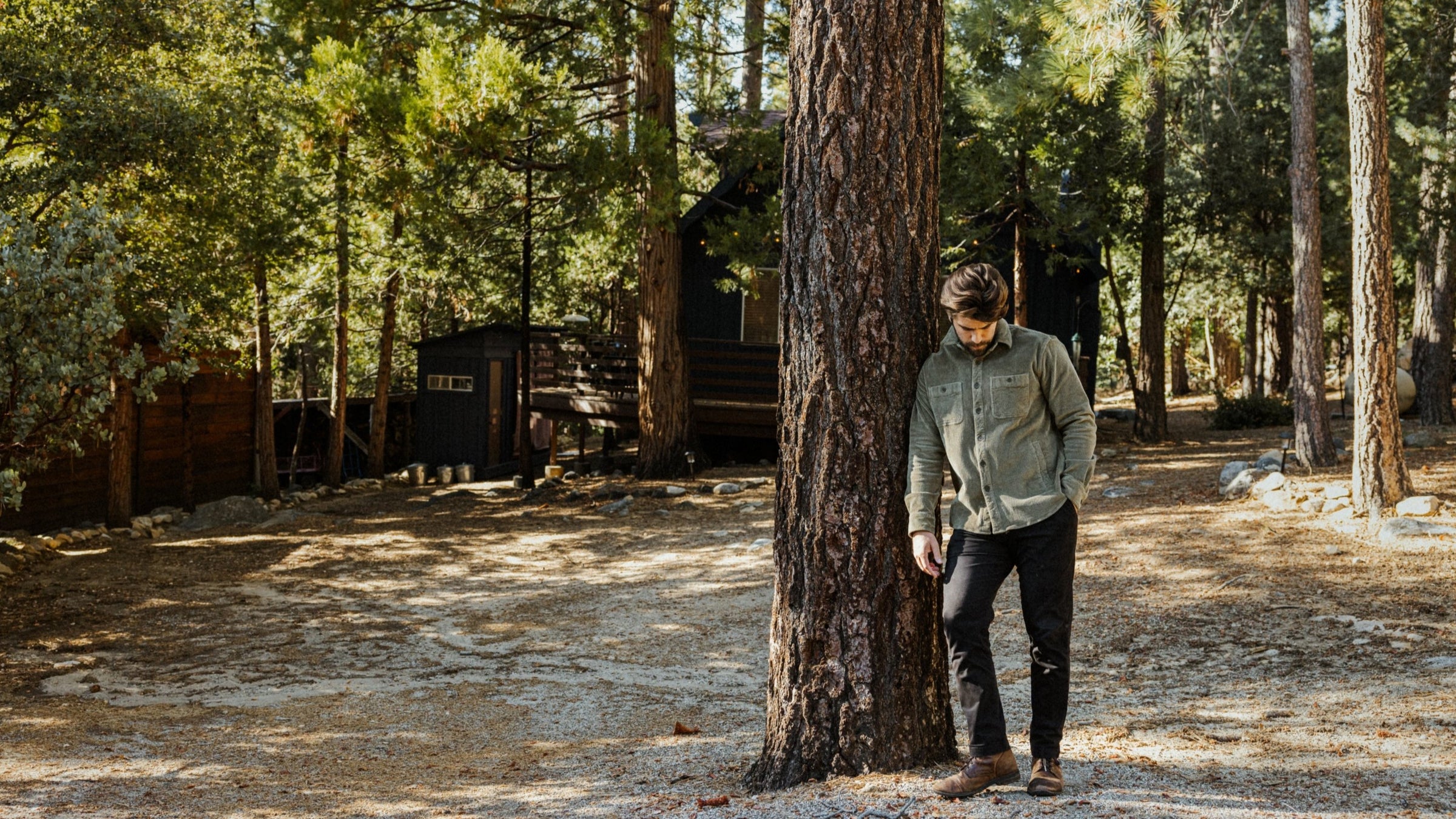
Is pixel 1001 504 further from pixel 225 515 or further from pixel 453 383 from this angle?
pixel 453 383

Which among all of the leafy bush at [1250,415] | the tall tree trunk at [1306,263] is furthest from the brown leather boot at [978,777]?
the leafy bush at [1250,415]

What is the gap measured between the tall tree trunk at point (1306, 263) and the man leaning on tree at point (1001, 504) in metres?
8.95

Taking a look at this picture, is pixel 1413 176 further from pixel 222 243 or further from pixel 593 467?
pixel 222 243

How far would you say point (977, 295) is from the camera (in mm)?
3424

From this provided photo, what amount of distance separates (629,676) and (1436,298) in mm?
13221

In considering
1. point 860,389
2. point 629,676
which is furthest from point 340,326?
point 860,389

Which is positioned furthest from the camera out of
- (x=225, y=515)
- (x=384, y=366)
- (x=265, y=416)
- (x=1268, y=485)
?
(x=384, y=366)

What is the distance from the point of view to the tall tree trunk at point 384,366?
1756cm

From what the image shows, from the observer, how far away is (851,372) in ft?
12.0

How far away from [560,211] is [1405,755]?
14.1 meters

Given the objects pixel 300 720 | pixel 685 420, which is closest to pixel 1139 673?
pixel 300 720

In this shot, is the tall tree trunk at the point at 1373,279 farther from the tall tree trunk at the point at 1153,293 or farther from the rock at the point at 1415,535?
the tall tree trunk at the point at 1153,293

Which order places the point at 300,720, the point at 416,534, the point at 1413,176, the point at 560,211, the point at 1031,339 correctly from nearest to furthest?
the point at 1031,339
the point at 300,720
the point at 416,534
the point at 1413,176
the point at 560,211

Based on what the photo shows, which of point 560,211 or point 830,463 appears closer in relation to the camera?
point 830,463
